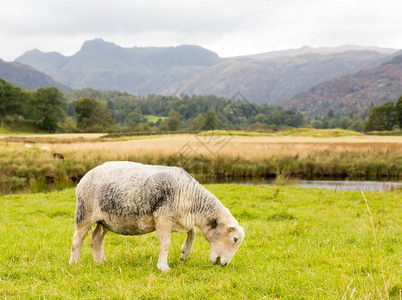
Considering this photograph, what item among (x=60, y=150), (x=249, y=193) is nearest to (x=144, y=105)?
(x=60, y=150)

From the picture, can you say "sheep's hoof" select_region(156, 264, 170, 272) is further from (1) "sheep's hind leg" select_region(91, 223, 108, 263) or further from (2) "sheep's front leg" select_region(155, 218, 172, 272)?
(1) "sheep's hind leg" select_region(91, 223, 108, 263)

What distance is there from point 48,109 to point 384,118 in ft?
281

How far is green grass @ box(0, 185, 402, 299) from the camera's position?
480 cm

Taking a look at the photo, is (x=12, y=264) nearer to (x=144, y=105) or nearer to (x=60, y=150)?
(x=60, y=150)

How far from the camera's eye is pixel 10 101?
80.9 metres

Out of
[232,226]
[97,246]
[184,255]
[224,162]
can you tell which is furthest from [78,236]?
[224,162]

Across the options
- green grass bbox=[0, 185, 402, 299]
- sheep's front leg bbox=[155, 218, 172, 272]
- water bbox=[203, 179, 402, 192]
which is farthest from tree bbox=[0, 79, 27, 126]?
sheep's front leg bbox=[155, 218, 172, 272]

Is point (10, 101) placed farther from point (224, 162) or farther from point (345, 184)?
point (345, 184)

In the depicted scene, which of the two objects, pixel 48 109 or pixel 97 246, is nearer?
pixel 97 246

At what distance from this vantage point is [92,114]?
10806 centimetres

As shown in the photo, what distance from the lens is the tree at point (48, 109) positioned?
290ft

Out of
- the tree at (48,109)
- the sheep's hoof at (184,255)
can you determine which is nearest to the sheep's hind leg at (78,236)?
the sheep's hoof at (184,255)

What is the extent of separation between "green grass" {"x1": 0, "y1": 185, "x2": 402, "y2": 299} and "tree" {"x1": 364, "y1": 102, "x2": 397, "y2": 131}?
8705 centimetres

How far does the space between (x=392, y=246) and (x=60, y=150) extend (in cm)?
2759
